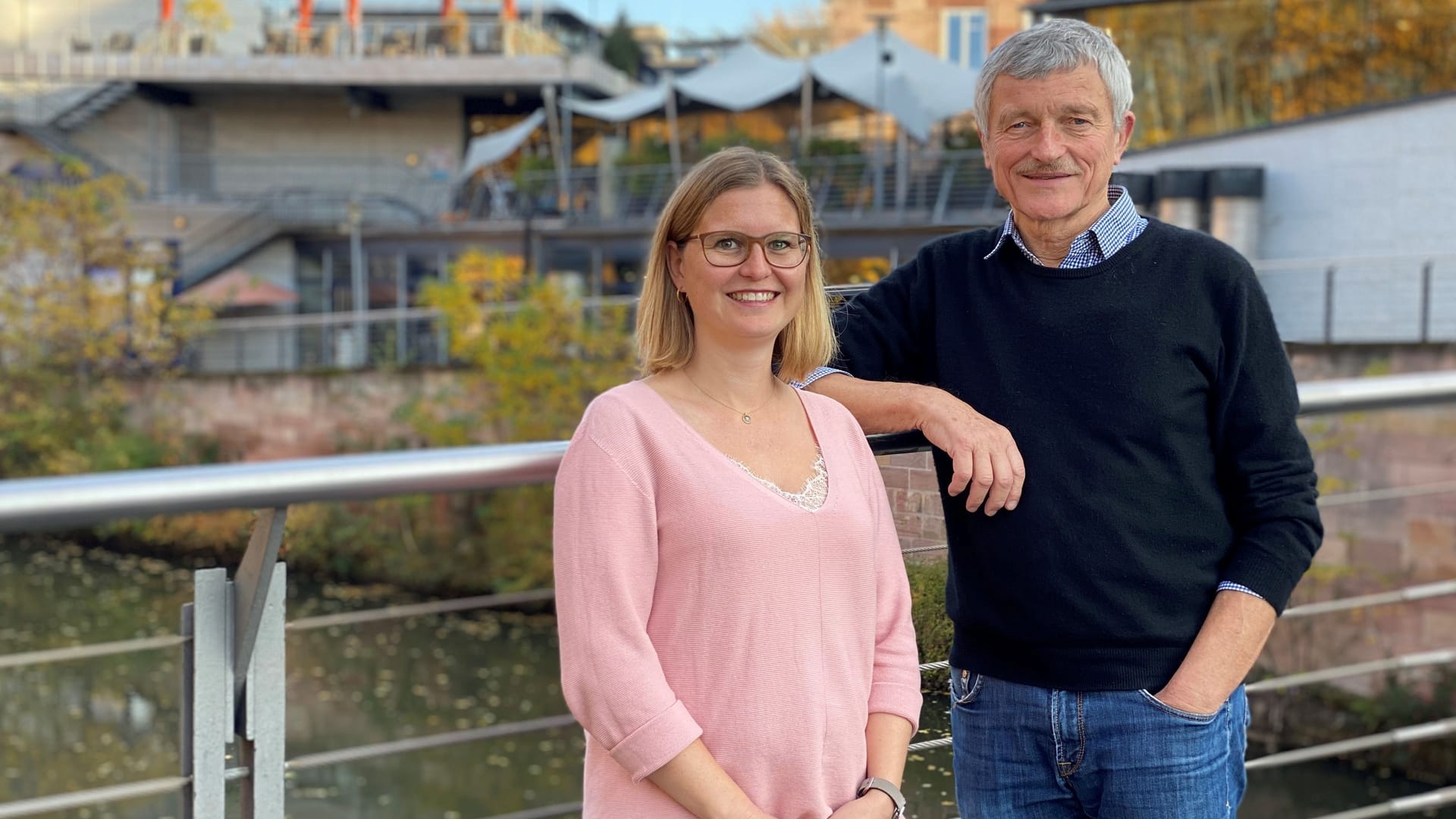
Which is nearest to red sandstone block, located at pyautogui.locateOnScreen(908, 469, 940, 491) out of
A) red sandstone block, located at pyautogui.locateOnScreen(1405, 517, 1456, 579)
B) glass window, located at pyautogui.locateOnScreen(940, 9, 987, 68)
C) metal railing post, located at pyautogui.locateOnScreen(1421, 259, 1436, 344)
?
red sandstone block, located at pyautogui.locateOnScreen(1405, 517, 1456, 579)

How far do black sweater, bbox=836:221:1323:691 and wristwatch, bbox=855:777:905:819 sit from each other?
30 cm

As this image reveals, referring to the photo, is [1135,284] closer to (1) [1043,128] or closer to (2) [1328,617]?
(1) [1043,128]

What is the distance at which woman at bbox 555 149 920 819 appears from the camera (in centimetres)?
168

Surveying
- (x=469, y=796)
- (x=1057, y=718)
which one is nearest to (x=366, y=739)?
(x=469, y=796)

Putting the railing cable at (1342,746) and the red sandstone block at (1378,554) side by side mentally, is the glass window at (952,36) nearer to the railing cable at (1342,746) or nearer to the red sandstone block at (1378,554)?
the red sandstone block at (1378,554)

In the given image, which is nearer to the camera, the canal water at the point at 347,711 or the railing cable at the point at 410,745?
the railing cable at the point at 410,745

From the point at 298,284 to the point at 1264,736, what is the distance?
2530 centimetres

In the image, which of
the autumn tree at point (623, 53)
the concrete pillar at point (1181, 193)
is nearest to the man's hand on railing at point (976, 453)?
the concrete pillar at point (1181, 193)

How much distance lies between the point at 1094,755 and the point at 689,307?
0.75 metres

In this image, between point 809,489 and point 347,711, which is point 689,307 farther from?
point 347,711

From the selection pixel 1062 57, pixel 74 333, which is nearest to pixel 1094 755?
pixel 1062 57

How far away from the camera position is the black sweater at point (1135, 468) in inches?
77.4

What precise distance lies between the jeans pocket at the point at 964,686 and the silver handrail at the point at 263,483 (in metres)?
0.60

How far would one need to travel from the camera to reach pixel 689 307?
1.91 meters
